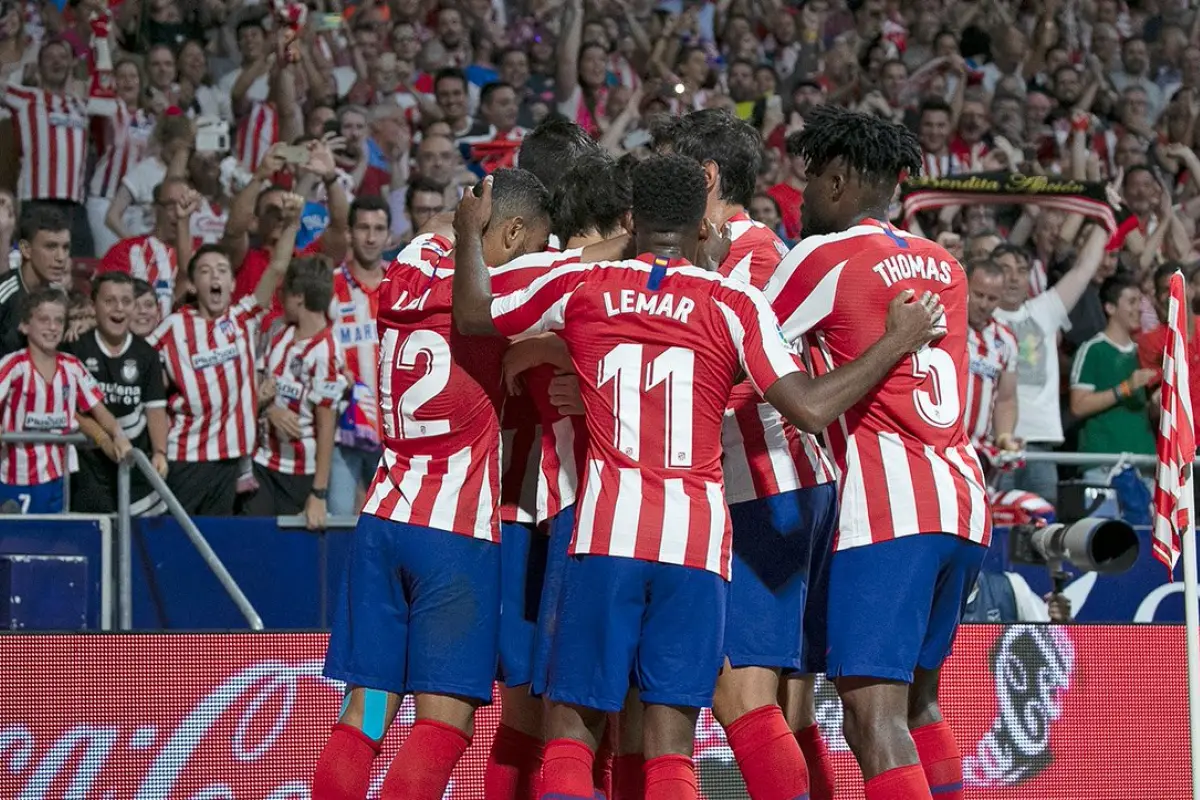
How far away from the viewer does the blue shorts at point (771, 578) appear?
5.02 m

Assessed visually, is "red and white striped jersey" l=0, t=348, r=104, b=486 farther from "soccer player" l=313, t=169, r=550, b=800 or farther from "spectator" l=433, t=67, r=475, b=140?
"spectator" l=433, t=67, r=475, b=140

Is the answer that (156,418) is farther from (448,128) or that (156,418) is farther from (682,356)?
(682,356)

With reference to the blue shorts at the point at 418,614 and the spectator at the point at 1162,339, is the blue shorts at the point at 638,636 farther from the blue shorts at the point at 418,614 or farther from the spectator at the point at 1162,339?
the spectator at the point at 1162,339

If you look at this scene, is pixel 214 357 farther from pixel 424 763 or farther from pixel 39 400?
pixel 424 763

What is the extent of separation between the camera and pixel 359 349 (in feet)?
31.4

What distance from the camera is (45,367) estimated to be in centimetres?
862

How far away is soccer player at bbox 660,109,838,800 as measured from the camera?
495cm

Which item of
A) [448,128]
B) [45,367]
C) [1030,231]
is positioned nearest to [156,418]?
[45,367]

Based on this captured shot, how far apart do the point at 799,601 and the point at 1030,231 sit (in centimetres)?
782

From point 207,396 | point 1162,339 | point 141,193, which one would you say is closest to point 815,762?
point 207,396

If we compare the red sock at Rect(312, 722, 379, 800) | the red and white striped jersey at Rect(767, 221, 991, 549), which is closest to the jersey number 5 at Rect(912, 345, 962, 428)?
the red and white striped jersey at Rect(767, 221, 991, 549)

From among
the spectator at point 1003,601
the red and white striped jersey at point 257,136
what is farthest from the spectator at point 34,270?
the spectator at point 1003,601

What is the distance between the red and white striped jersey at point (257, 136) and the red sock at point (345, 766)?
7.34m

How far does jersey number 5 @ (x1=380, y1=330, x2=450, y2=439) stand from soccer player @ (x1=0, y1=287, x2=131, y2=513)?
12.8 ft
